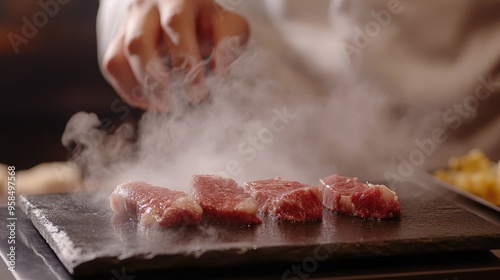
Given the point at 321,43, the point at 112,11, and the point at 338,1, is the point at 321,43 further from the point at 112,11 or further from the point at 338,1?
the point at 112,11

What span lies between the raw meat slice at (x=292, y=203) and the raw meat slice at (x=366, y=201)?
9 cm

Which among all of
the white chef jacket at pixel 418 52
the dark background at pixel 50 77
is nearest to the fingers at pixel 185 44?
the white chef jacket at pixel 418 52

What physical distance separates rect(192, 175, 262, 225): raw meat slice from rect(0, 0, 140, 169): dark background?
415 centimetres

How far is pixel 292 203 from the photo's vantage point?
8.04 feet

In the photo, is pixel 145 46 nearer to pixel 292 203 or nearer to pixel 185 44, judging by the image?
pixel 185 44

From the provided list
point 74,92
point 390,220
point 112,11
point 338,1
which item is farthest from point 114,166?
point 74,92

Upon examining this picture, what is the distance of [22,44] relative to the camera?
6.62 meters

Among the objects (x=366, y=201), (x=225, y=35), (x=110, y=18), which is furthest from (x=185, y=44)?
(x=110, y=18)

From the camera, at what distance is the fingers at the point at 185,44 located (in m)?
3.13

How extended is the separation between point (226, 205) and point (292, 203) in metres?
0.23

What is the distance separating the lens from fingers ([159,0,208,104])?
10.3 ft

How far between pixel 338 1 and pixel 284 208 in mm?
2106

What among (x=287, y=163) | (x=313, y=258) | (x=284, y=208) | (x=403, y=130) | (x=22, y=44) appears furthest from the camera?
(x=22, y=44)

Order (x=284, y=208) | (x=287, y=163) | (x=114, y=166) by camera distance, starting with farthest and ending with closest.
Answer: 1. (x=287, y=163)
2. (x=114, y=166)
3. (x=284, y=208)
